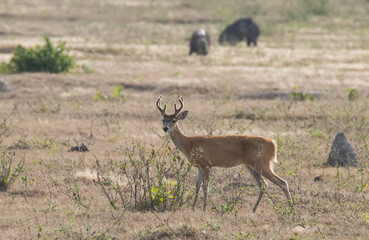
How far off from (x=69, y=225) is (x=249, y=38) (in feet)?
100

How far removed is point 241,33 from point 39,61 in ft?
56.4

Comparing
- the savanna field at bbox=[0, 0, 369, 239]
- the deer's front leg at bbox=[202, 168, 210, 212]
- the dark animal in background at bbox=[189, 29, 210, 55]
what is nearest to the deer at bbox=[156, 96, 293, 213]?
the deer's front leg at bbox=[202, 168, 210, 212]

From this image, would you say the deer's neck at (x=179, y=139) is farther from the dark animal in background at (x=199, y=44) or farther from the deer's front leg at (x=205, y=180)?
the dark animal in background at (x=199, y=44)

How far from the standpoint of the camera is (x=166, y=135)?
35.9 ft

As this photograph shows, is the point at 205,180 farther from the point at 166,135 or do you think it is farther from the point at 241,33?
the point at 241,33

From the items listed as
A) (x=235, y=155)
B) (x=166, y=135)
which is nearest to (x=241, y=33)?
(x=166, y=135)

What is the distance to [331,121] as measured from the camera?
16.4 metres

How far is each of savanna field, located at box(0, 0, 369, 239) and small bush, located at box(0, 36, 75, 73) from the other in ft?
1.54

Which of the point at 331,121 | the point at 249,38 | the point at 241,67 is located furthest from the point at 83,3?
the point at 331,121

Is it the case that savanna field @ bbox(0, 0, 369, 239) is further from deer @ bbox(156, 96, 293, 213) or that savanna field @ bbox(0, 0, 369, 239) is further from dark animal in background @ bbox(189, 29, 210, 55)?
dark animal in background @ bbox(189, 29, 210, 55)

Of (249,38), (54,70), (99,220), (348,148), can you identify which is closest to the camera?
(99,220)

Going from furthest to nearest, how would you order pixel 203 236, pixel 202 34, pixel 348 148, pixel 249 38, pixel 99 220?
pixel 249 38, pixel 202 34, pixel 348 148, pixel 99 220, pixel 203 236

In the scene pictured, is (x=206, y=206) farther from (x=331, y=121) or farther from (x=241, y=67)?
(x=241, y=67)

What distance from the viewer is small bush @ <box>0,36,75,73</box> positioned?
2334 cm
